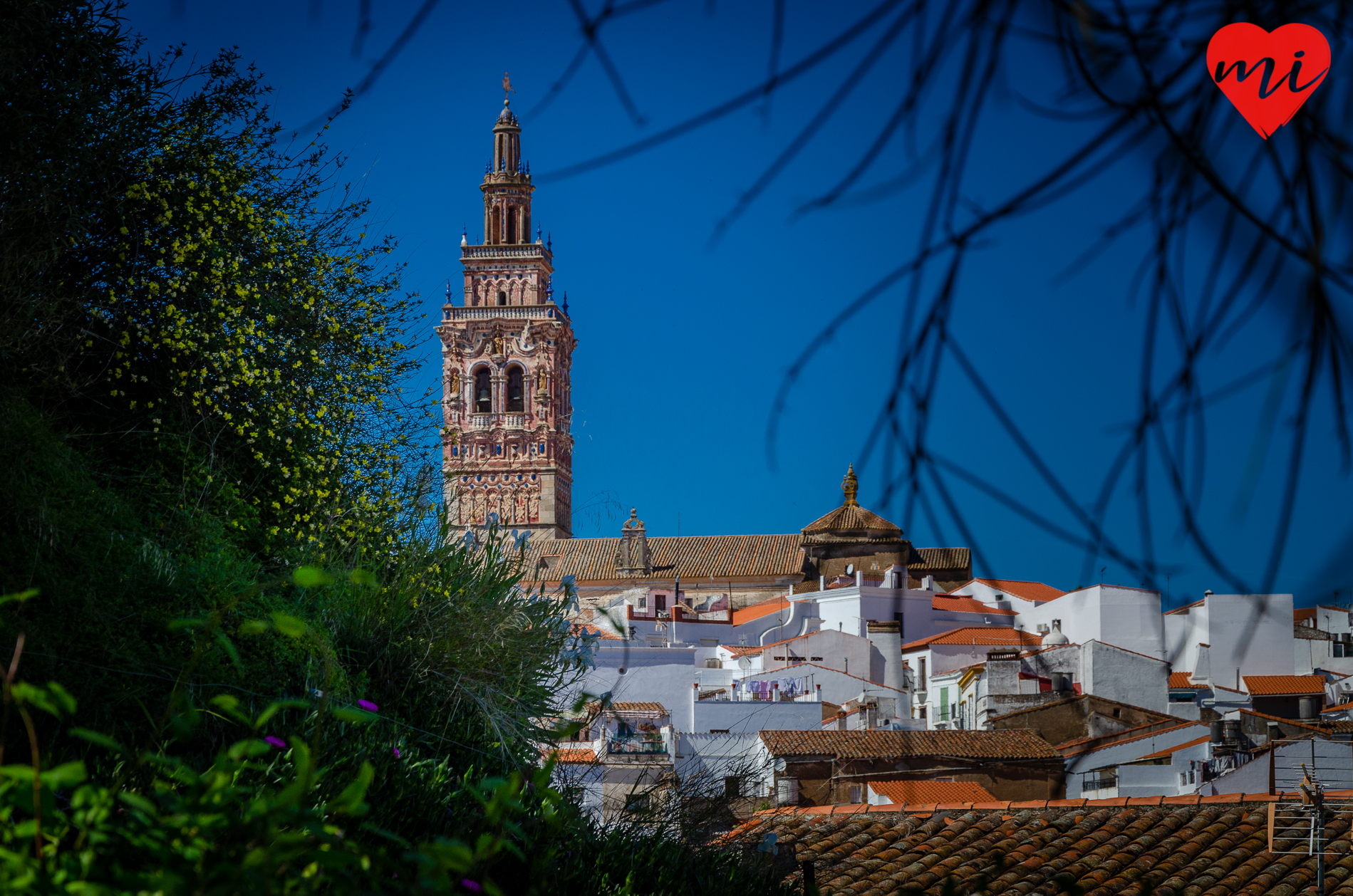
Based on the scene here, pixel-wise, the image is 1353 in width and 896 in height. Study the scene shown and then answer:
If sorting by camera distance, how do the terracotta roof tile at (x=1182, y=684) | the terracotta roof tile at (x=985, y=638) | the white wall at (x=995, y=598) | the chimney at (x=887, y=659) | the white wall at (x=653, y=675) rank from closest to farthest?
the white wall at (x=653, y=675) → the terracotta roof tile at (x=1182, y=684) → the chimney at (x=887, y=659) → the terracotta roof tile at (x=985, y=638) → the white wall at (x=995, y=598)

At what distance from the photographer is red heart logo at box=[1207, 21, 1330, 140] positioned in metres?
1.80

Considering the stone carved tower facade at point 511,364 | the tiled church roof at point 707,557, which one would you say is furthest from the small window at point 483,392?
the tiled church roof at point 707,557

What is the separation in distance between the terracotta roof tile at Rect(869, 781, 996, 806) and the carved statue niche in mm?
42483

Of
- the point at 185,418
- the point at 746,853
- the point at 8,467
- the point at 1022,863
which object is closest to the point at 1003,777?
the point at 1022,863

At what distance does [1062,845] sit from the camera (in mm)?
10398

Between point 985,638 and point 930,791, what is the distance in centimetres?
1959

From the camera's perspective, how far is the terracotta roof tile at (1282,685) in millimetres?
25828

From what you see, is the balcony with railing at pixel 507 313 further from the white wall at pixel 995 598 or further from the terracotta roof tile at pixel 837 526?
the white wall at pixel 995 598

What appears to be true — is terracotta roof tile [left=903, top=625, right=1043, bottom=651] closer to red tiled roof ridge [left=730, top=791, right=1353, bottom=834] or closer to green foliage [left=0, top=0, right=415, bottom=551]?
red tiled roof ridge [left=730, top=791, right=1353, bottom=834]

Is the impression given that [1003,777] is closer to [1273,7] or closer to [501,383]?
[1273,7]

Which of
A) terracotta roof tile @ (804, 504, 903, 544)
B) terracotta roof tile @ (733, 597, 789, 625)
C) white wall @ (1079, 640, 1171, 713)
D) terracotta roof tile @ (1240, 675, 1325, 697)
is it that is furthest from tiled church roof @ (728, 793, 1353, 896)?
terracotta roof tile @ (804, 504, 903, 544)

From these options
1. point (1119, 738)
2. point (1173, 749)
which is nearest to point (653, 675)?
point (1119, 738)

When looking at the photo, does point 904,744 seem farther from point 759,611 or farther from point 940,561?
point 940,561

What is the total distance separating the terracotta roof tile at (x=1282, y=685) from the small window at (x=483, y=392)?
1821 inches
